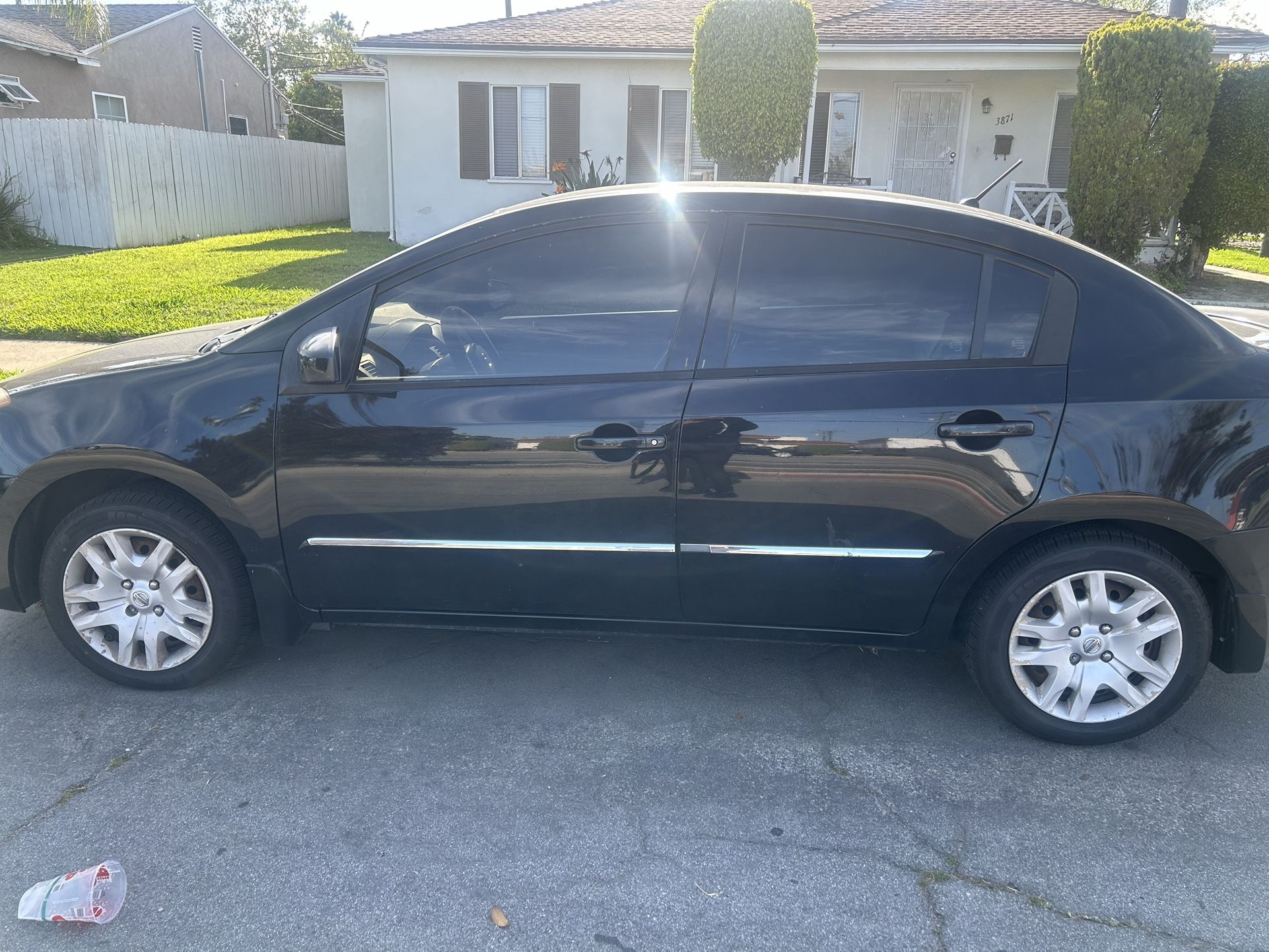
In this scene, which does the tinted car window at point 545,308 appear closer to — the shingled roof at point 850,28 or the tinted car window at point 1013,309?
the tinted car window at point 1013,309

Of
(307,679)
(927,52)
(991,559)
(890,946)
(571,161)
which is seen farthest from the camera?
(571,161)

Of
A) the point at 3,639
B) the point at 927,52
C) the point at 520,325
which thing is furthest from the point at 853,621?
the point at 927,52

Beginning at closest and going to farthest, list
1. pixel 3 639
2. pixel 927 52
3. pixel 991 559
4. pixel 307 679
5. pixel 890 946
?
pixel 890 946, pixel 991 559, pixel 307 679, pixel 3 639, pixel 927 52

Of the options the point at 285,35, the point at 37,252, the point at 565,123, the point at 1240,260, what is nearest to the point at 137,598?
the point at 565,123

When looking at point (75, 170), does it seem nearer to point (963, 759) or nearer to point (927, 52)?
point (927, 52)

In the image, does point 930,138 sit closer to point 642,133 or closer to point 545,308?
point 642,133

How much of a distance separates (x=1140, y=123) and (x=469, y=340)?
36.6 ft

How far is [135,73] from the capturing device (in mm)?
23594

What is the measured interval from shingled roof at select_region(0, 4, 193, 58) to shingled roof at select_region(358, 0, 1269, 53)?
7.52 m

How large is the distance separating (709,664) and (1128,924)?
67.4 inches

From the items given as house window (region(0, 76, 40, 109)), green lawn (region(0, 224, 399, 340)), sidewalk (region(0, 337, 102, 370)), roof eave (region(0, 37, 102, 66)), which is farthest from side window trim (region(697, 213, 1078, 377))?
house window (region(0, 76, 40, 109))

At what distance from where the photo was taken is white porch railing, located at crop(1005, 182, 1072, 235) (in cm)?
1396

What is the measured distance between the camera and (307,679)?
3.73m

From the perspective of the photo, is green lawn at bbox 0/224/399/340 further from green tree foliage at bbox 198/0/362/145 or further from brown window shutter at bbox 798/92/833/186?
green tree foliage at bbox 198/0/362/145
